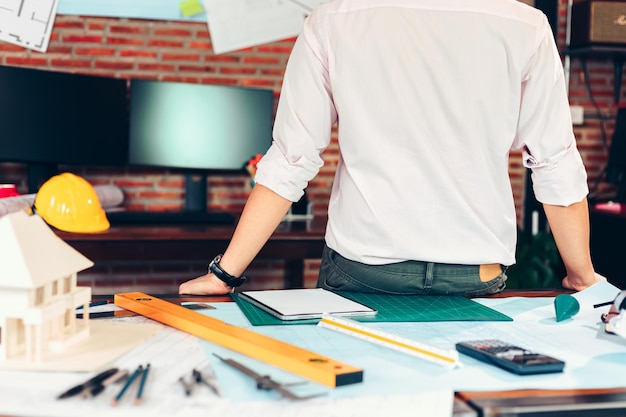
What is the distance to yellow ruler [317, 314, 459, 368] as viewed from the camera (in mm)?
946

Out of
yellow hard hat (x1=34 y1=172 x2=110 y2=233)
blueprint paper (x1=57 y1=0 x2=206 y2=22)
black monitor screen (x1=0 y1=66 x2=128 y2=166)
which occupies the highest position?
blueprint paper (x1=57 y1=0 x2=206 y2=22)

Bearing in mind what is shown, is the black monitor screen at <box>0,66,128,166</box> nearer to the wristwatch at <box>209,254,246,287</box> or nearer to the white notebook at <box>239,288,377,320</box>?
the wristwatch at <box>209,254,246,287</box>

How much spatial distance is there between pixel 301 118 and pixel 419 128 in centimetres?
23

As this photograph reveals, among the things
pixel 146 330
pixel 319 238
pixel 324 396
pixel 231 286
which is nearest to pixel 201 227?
pixel 319 238

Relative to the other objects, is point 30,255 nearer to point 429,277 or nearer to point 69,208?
point 429,277

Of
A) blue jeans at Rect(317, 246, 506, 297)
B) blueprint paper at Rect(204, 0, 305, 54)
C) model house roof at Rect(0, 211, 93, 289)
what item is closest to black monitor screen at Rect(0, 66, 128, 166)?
blueprint paper at Rect(204, 0, 305, 54)

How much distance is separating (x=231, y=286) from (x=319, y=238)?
1393 mm

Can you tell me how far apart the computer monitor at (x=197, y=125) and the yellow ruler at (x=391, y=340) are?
7.72 ft

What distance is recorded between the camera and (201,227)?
294 cm

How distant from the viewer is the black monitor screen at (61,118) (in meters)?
3.09

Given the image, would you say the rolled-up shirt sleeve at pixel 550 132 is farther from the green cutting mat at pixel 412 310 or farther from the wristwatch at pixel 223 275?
the wristwatch at pixel 223 275

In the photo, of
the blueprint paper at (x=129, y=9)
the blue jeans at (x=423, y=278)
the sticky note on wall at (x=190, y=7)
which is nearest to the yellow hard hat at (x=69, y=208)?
the blueprint paper at (x=129, y=9)

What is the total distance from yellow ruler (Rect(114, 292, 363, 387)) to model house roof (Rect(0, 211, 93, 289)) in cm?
18

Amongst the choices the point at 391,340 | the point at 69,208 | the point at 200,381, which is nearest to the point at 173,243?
the point at 69,208
